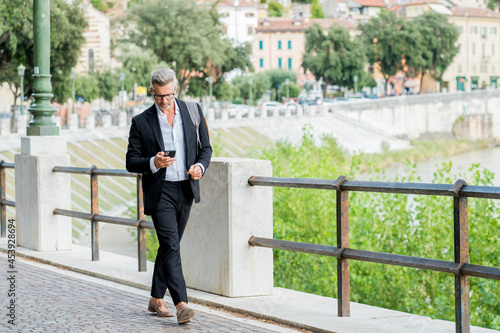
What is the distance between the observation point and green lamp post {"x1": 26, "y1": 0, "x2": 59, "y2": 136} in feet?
34.1

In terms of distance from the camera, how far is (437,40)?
106188 millimetres

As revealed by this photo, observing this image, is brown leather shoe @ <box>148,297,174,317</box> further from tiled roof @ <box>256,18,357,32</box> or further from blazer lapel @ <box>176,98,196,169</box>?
tiled roof @ <box>256,18,357,32</box>

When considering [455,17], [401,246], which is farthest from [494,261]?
[455,17]

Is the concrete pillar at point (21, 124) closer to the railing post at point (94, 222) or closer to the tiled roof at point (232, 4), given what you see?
the railing post at point (94, 222)

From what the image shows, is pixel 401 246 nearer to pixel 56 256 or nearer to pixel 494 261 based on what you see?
pixel 494 261

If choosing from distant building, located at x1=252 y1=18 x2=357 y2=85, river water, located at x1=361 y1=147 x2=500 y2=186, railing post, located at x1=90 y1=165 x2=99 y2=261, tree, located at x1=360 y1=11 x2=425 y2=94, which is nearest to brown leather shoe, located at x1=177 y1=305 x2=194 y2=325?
railing post, located at x1=90 y1=165 x2=99 y2=261

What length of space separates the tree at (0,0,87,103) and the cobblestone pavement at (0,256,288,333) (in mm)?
38426

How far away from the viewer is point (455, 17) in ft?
415

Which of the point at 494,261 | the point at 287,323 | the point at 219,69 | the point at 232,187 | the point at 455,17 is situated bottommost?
the point at 494,261

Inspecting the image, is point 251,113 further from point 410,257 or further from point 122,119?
point 410,257

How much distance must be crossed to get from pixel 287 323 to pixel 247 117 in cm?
6428

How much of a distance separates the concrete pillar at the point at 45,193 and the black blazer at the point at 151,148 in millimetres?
4265

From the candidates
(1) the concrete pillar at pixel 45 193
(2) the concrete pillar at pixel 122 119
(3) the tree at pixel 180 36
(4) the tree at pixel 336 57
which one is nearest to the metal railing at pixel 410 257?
(1) the concrete pillar at pixel 45 193

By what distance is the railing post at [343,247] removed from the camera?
6027 millimetres
